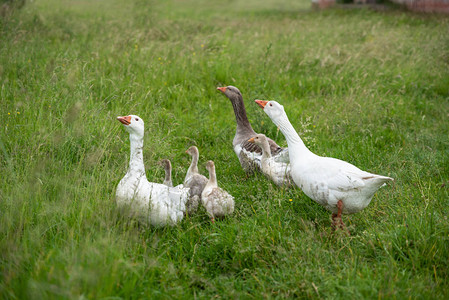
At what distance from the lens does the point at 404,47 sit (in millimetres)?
10281

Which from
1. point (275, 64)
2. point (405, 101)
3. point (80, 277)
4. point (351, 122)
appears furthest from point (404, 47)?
point (80, 277)

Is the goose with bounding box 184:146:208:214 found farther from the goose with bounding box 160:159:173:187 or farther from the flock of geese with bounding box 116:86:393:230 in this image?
the goose with bounding box 160:159:173:187

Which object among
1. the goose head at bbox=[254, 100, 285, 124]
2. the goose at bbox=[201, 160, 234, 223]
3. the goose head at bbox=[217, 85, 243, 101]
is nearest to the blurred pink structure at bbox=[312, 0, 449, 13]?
the goose head at bbox=[217, 85, 243, 101]

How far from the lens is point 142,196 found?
3746 mm

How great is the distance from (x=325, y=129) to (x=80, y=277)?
15.7ft

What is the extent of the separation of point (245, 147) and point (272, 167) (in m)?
0.69

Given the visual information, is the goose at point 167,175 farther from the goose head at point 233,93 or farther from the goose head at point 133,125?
the goose head at point 233,93

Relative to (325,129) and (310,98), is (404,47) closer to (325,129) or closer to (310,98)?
(310,98)

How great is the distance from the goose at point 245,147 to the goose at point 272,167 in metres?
0.10

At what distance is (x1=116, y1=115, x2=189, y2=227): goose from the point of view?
12.0 ft

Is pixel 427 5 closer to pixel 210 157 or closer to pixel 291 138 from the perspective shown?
pixel 210 157

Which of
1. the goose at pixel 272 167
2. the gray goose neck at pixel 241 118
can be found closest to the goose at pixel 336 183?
the goose at pixel 272 167

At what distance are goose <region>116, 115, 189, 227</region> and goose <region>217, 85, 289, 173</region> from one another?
1.35m

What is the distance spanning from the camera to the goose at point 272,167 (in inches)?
185
